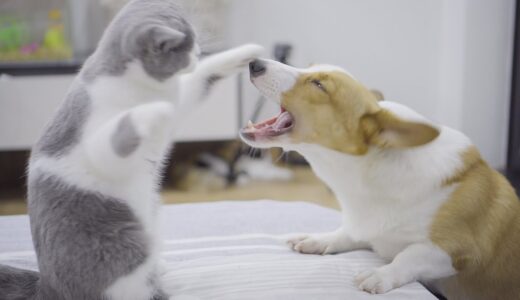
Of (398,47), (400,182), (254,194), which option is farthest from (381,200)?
(398,47)

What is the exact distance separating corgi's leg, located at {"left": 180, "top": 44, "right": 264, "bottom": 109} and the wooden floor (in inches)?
77.1

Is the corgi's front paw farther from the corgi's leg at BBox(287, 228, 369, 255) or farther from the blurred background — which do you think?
the blurred background

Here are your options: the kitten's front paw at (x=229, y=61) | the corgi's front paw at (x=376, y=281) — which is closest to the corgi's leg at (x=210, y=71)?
the kitten's front paw at (x=229, y=61)

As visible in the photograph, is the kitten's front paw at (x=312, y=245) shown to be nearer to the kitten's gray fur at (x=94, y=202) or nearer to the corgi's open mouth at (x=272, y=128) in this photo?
the corgi's open mouth at (x=272, y=128)

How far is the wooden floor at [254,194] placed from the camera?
9.89 feet

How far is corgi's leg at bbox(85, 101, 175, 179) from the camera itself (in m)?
0.74

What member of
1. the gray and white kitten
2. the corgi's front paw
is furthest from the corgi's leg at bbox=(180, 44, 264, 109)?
the corgi's front paw

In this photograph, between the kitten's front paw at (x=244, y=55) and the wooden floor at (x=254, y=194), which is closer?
the kitten's front paw at (x=244, y=55)

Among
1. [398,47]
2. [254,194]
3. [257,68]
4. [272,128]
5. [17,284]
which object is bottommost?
[254,194]

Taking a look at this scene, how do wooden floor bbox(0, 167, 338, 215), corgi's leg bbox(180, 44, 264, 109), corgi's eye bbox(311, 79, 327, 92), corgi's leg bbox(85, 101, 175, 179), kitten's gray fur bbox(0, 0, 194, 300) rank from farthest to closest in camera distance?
wooden floor bbox(0, 167, 338, 215) < corgi's eye bbox(311, 79, 327, 92) < corgi's leg bbox(180, 44, 264, 109) < kitten's gray fur bbox(0, 0, 194, 300) < corgi's leg bbox(85, 101, 175, 179)

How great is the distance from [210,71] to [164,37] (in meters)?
0.23

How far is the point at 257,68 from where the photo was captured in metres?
1.14

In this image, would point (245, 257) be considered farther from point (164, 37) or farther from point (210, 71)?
point (164, 37)

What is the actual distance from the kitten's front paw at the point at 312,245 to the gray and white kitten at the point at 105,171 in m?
0.42
